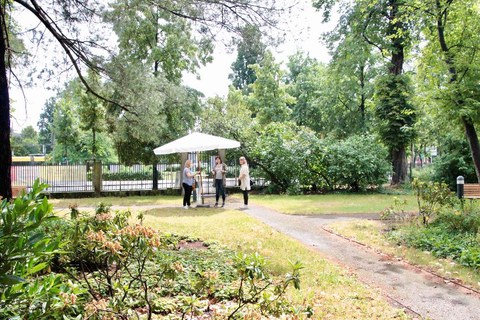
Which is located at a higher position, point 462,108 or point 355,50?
point 355,50

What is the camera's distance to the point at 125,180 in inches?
795

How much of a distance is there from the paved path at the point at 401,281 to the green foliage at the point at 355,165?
1011cm

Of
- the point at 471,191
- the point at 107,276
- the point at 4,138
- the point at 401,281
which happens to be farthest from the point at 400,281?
the point at 471,191

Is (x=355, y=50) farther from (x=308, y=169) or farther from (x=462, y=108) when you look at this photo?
(x=462, y=108)

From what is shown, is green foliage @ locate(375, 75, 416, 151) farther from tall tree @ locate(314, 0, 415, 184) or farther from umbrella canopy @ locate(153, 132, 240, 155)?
umbrella canopy @ locate(153, 132, 240, 155)

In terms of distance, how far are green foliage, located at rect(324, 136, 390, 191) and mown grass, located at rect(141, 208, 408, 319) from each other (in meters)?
8.25

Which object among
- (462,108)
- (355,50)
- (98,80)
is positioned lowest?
(462,108)

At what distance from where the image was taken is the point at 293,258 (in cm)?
656

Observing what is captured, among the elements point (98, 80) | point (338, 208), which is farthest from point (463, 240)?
point (98, 80)

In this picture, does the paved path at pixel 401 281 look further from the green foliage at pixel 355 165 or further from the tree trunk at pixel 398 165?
the tree trunk at pixel 398 165

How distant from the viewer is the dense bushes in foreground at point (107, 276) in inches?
76.0

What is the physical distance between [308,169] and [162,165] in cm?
797

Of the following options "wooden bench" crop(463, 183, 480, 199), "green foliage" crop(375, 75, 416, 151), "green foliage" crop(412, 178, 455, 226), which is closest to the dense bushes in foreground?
"green foliage" crop(412, 178, 455, 226)

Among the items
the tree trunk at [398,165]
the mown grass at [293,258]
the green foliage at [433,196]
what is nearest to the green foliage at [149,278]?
the mown grass at [293,258]
